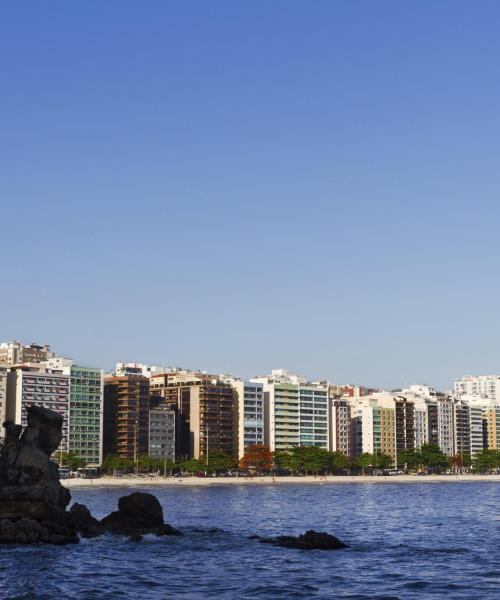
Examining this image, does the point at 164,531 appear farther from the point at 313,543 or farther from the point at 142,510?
the point at 313,543

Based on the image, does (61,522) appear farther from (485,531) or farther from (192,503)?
(192,503)

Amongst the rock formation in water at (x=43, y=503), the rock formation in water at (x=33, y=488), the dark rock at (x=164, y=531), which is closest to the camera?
the rock formation in water at (x=33, y=488)

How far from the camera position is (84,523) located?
85.1 m

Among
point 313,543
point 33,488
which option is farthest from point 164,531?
point 313,543

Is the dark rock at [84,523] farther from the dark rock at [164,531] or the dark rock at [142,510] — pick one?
the dark rock at [164,531]

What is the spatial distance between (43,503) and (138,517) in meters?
10.7

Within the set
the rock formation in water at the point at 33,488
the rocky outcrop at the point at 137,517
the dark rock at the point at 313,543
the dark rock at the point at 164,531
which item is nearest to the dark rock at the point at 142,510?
the rocky outcrop at the point at 137,517

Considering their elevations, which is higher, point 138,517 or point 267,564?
point 138,517

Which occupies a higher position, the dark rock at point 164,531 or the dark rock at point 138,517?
the dark rock at point 138,517

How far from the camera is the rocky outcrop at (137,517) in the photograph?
285ft

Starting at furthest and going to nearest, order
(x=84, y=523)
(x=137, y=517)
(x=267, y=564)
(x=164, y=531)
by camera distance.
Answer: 1. (x=137, y=517)
2. (x=164, y=531)
3. (x=84, y=523)
4. (x=267, y=564)

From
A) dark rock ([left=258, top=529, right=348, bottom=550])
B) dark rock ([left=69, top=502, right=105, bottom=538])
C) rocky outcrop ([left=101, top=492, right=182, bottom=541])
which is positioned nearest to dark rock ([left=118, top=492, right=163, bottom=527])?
rocky outcrop ([left=101, top=492, right=182, bottom=541])

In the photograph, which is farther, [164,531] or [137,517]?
[137,517]

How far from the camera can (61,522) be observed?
79625mm
